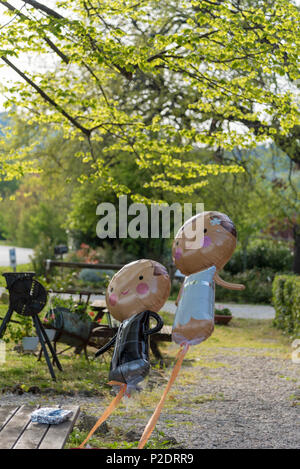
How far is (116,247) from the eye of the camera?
20.2 meters

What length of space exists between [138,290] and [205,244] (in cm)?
60

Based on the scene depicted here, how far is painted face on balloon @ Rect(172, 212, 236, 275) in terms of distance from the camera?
4.35 m

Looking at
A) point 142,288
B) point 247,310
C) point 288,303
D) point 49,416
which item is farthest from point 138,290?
point 247,310

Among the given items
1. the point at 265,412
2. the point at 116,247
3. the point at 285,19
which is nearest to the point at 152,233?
the point at 116,247

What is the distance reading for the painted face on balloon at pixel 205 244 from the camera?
435 centimetres

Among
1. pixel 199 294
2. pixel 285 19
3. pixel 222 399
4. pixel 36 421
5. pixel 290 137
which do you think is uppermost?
pixel 285 19

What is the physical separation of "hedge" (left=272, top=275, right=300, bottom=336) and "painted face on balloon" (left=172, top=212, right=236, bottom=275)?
736cm

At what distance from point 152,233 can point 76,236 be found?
9.83 ft

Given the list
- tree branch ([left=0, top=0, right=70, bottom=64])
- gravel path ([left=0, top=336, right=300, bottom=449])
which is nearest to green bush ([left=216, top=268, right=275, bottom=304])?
gravel path ([left=0, top=336, right=300, bottom=449])

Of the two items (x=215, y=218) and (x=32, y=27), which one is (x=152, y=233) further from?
(x=215, y=218)

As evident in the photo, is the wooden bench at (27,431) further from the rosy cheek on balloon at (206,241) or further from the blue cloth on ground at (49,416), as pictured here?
the rosy cheek on balloon at (206,241)

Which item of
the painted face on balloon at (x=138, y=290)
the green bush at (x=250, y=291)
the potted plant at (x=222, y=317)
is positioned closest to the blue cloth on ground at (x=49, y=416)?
the painted face on balloon at (x=138, y=290)

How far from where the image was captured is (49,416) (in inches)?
164

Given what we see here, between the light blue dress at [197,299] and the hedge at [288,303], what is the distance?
748 centimetres
